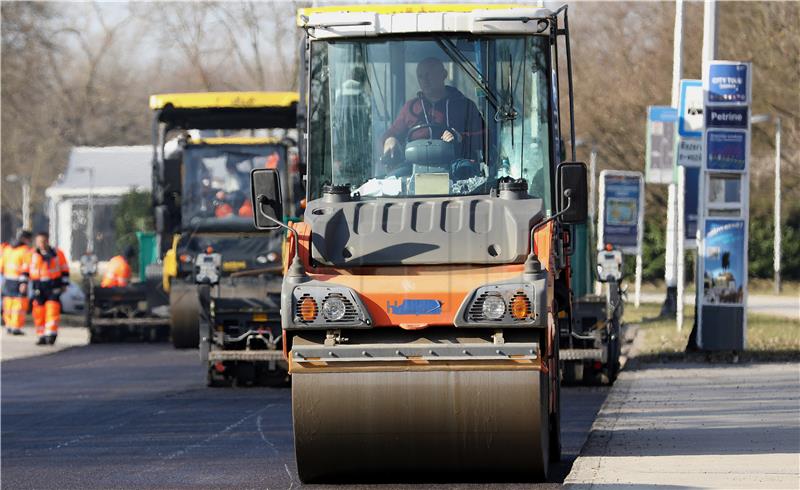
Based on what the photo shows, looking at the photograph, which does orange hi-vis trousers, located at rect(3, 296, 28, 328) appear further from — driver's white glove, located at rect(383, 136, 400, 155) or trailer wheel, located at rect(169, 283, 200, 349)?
driver's white glove, located at rect(383, 136, 400, 155)

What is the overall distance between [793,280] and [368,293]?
44546mm

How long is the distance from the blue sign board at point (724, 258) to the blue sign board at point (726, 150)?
704 millimetres

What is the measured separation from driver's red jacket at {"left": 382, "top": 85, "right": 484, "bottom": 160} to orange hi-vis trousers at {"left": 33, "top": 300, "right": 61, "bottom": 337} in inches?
653

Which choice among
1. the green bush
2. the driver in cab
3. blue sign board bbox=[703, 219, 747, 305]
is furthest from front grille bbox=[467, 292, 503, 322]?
the green bush

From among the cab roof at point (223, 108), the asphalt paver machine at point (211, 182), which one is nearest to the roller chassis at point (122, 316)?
the asphalt paver machine at point (211, 182)

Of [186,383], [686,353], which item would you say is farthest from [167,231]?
[686,353]

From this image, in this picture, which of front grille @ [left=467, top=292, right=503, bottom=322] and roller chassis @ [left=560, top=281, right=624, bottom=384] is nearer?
front grille @ [left=467, top=292, right=503, bottom=322]

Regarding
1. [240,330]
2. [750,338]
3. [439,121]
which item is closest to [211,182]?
[240,330]

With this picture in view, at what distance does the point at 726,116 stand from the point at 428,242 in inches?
452

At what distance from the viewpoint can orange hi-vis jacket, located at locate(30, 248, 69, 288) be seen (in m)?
27.7

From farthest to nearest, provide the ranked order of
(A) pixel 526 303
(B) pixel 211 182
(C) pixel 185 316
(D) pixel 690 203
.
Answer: (D) pixel 690 203
(B) pixel 211 182
(C) pixel 185 316
(A) pixel 526 303

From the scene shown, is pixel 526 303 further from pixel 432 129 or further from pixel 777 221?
pixel 777 221

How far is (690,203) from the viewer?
2700 centimetres

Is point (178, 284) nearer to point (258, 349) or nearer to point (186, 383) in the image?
point (186, 383)
